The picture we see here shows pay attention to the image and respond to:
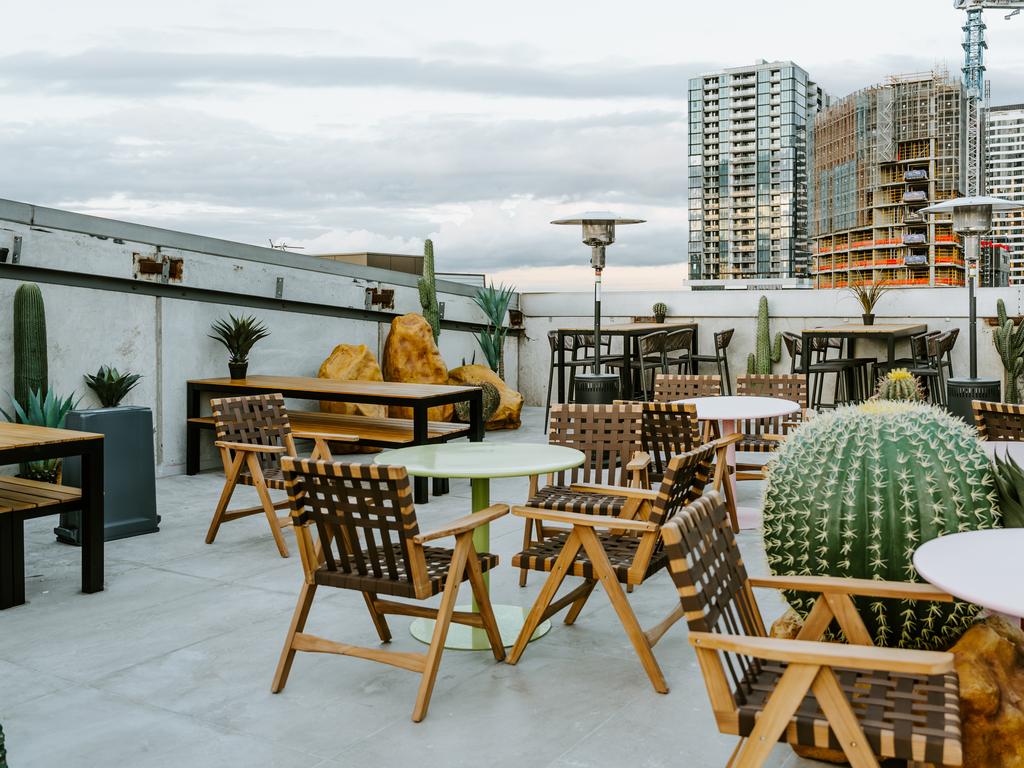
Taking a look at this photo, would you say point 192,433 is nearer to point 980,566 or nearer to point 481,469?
point 481,469

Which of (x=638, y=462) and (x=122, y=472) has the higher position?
(x=638, y=462)

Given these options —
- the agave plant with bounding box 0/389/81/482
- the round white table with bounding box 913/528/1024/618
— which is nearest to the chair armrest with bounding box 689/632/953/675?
the round white table with bounding box 913/528/1024/618

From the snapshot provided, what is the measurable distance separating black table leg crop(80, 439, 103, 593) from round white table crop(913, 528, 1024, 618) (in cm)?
352

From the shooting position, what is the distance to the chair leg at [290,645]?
10.2 ft

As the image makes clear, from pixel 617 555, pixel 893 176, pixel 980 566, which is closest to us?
pixel 980 566

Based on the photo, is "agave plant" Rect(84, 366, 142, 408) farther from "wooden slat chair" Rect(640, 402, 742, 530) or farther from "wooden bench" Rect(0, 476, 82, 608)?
"wooden slat chair" Rect(640, 402, 742, 530)

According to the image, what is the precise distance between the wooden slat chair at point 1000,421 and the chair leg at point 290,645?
3155 mm

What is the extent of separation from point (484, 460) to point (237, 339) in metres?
4.82

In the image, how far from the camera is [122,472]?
5.37 metres

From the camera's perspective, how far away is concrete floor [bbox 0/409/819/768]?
2648mm

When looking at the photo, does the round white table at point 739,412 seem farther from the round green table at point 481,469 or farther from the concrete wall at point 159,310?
the concrete wall at point 159,310

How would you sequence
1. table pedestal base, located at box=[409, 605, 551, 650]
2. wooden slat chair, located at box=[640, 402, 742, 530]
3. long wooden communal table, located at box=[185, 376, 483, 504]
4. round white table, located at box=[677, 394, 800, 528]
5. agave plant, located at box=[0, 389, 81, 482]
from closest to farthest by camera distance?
table pedestal base, located at box=[409, 605, 551, 650] < wooden slat chair, located at box=[640, 402, 742, 530] < round white table, located at box=[677, 394, 800, 528] < agave plant, located at box=[0, 389, 81, 482] < long wooden communal table, located at box=[185, 376, 483, 504]

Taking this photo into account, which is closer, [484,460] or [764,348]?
[484,460]

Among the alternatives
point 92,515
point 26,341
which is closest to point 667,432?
point 92,515
